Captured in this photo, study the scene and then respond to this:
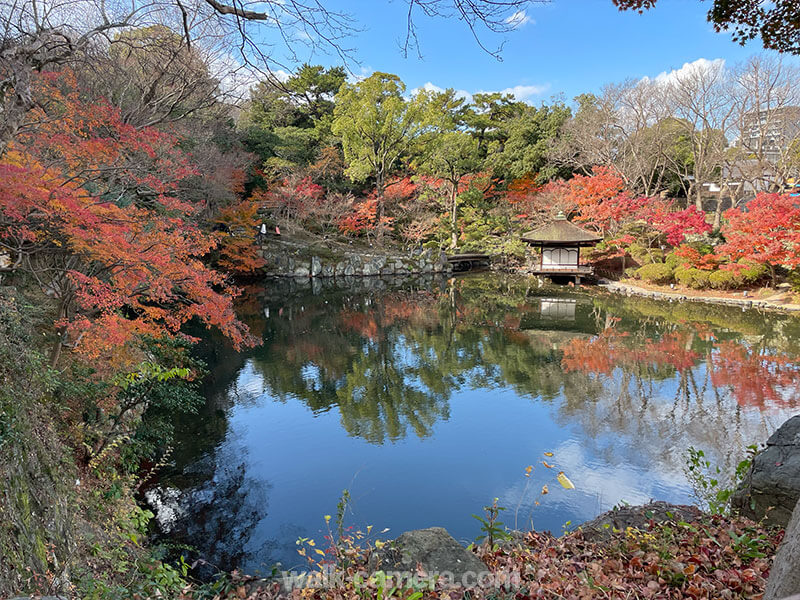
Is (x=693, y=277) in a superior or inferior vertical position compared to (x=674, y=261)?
inferior

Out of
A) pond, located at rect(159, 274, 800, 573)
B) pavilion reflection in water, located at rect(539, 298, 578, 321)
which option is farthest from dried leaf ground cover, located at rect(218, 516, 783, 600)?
pavilion reflection in water, located at rect(539, 298, 578, 321)

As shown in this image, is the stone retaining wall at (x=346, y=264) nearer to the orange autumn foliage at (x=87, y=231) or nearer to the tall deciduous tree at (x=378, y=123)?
the tall deciduous tree at (x=378, y=123)

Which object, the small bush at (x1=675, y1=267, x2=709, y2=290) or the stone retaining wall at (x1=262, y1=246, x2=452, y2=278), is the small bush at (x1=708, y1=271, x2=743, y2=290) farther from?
the stone retaining wall at (x1=262, y1=246, x2=452, y2=278)

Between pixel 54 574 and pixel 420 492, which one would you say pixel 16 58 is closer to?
pixel 54 574

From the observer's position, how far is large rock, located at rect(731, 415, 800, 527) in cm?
324

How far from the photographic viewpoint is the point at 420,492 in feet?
18.3

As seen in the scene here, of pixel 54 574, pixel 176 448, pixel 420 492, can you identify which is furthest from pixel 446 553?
pixel 176 448

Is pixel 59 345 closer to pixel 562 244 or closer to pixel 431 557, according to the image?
pixel 431 557

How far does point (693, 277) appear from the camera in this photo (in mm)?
16297

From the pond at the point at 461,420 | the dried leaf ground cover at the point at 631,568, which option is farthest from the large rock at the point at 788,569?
the pond at the point at 461,420

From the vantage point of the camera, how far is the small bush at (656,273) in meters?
17.4

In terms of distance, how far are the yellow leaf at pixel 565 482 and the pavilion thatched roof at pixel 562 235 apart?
14.5m

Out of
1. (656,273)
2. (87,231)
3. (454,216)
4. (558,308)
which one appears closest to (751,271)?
(656,273)

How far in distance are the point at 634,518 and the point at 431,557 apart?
6.29 feet
